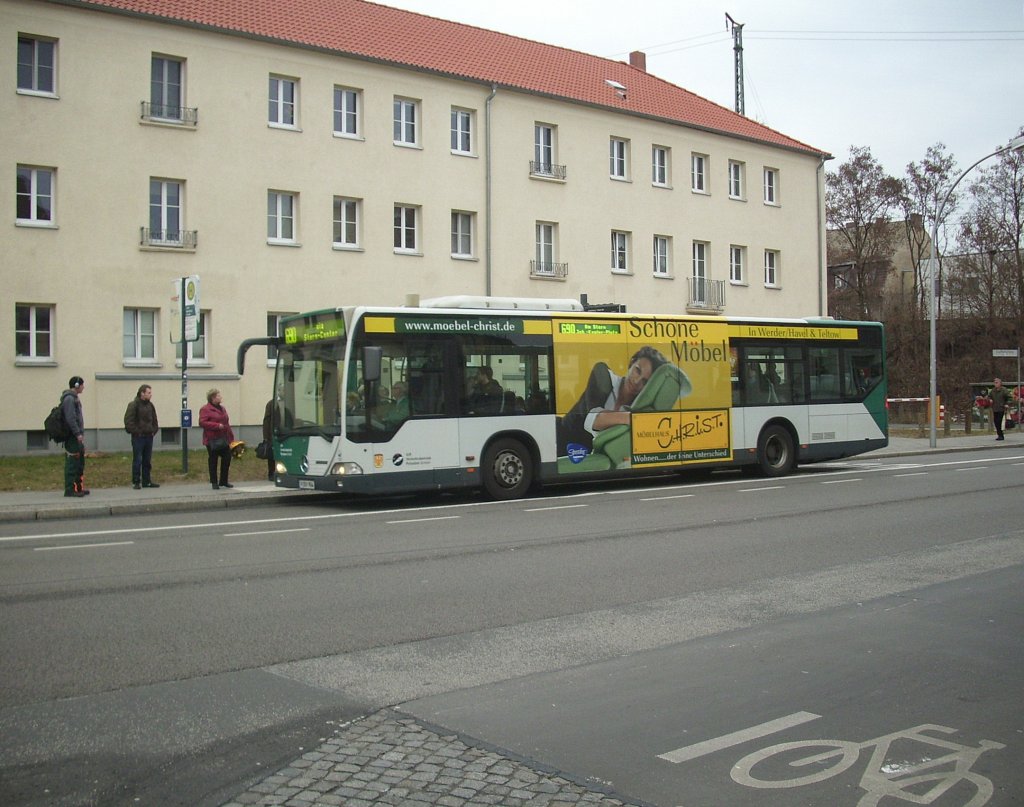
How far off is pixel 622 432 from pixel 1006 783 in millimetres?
13993

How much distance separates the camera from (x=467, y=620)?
7789mm

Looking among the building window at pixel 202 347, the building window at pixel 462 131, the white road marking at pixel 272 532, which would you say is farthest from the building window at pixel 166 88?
the white road marking at pixel 272 532

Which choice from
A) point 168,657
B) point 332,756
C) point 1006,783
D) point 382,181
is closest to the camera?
point 1006,783

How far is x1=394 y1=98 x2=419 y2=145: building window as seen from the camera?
3167 centimetres

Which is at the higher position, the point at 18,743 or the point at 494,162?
the point at 494,162

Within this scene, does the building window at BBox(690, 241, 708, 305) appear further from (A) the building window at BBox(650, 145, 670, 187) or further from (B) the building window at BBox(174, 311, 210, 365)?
(B) the building window at BBox(174, 311, 210, 365)

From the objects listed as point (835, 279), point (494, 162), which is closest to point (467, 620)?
point (494, 162)

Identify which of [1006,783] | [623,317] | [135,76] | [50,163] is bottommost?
[1006,783]

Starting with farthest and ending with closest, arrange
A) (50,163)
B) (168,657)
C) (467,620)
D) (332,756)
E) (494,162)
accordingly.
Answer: (494,162) < (50,163) < (467,620) < (168,657) < (332,756)

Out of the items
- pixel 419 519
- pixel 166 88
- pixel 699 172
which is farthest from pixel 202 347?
pixel 699 172

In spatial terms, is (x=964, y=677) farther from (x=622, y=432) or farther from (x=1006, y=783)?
(x=622, y=432)

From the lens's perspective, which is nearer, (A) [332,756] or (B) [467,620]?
(A) [332,756]

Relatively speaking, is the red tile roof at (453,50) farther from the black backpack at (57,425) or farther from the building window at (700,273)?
the black backpack at (57,425)

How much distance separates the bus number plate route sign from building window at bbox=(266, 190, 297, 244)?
13813 mm
